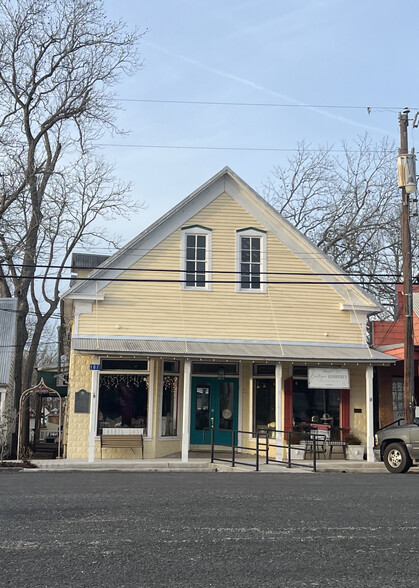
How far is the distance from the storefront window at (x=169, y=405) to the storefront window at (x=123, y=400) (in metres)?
0.65

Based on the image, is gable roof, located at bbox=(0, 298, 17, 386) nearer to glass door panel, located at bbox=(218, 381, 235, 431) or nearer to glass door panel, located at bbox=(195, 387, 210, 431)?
glass door panel, located at bbox=(195, 387, 210, 431)

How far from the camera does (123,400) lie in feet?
65.3

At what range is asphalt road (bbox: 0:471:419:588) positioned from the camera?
554cm

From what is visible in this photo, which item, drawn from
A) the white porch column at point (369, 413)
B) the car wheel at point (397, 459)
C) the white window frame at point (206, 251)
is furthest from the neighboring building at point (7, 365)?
the car wheel at point (397, 459)

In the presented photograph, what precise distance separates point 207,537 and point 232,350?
41.6 ft

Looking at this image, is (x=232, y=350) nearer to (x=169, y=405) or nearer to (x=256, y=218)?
(x=169, y=405)

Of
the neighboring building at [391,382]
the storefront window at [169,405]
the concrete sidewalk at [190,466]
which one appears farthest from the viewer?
the neighboring building at [391,382]

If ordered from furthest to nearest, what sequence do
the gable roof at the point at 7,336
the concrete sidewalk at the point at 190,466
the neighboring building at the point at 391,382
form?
the neighboring building at the point at 391,382 → the gable roof at the point at 7,336 → the concrete sidewalk at the point at 190,466

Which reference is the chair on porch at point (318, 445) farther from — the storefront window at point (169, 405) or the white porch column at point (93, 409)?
the white porch column at point (93, 409)

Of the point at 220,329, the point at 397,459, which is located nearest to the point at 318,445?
the point at 397,459

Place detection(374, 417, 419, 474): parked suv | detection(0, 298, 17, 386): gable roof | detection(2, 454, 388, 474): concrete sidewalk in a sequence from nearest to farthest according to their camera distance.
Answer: detection(374, 417, 419, 474): parked suv < detection(2, 454, 388, 474): concrete sidewalk < detection(0, 298, 17, 386): gable roof

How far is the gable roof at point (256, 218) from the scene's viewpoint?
21031 mm

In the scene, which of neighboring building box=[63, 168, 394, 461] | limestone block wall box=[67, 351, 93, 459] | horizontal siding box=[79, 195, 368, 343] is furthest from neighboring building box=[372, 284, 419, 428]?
limestone block wall box=[67, 351, 93, 459]

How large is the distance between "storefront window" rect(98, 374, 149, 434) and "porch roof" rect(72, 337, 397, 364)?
116 cm
